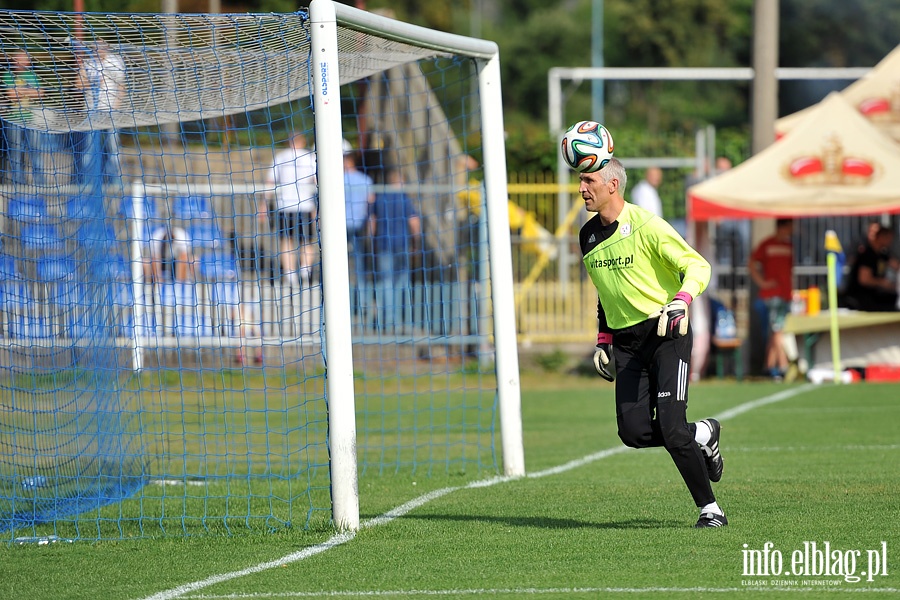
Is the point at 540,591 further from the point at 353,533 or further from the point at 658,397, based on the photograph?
the point at 353,533

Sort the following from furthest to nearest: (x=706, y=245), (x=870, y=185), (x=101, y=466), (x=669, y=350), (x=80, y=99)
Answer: (x=706, y=245), (x=870, y=185), (x=101, y=466), (x=80, y=99), (x=669, y=350)

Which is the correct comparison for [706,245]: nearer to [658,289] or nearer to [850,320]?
[850,320]

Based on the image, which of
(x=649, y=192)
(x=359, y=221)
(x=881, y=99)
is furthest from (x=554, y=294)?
(x=881, y=99)

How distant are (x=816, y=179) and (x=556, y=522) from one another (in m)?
11.3

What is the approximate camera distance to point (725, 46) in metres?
61.8

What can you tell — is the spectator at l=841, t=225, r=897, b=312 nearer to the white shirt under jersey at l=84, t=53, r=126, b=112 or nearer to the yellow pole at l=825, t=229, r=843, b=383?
the yellow pole at l=825, t=229, r=843, b=383

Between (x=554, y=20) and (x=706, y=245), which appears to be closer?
(x=706, y=245)

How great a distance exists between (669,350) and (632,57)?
58.2m

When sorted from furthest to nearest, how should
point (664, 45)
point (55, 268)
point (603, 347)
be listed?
point (664, 45), point (55, 268), point (603, 347)

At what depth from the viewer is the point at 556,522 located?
7.54 metres

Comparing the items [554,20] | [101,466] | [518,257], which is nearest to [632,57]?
[554,20]

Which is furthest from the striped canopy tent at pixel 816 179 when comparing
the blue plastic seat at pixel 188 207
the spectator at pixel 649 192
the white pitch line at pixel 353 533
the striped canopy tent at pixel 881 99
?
the blue plastic seat at pixel 188 207

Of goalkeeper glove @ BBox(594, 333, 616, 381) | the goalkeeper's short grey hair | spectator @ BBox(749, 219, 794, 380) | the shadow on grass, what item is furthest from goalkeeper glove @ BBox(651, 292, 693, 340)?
spectator @ BBox(749, 219, 794, 380)

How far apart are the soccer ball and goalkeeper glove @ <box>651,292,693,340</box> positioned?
3.18 ft
